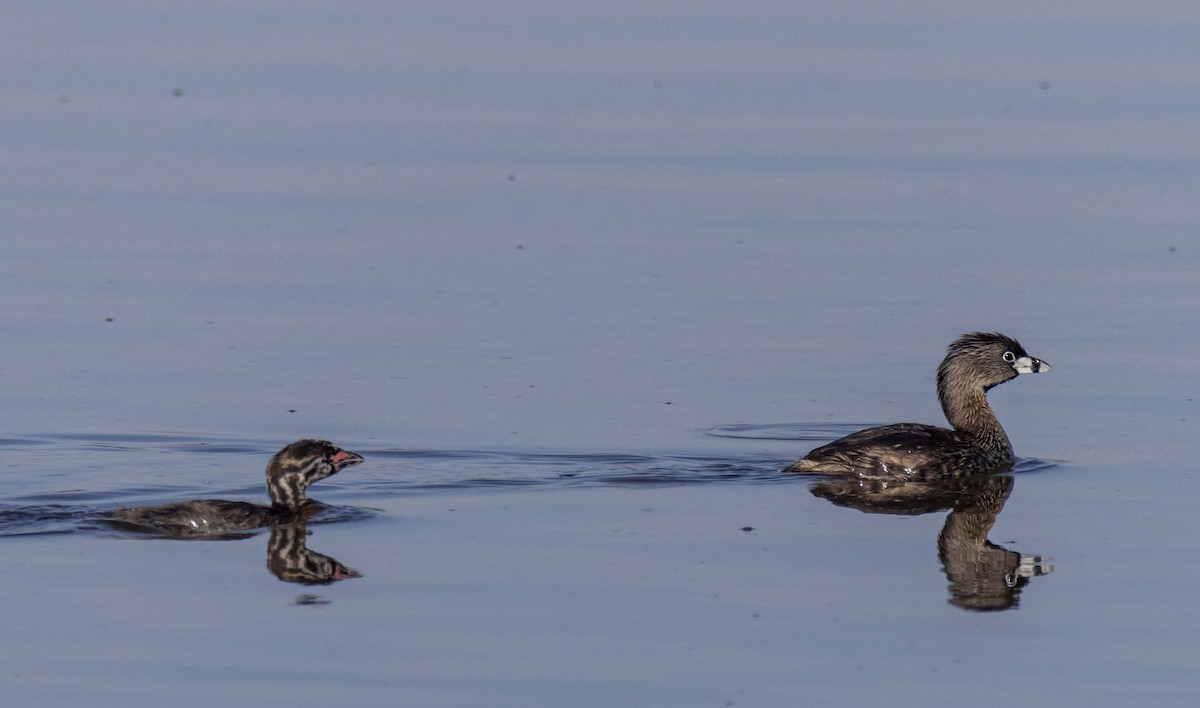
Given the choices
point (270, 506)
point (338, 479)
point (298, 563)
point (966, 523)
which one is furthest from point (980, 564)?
point (338, 479)

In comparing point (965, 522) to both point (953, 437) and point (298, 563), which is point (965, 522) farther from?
point (298, 563)

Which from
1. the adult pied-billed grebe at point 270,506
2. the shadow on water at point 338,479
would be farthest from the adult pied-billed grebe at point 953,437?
the adult pied-billed grebe at point 270,506

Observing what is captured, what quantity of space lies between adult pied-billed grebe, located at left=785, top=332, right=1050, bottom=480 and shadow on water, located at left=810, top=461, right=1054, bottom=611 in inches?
4.5

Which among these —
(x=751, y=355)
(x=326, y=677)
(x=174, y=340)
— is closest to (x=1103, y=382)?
(x=751, y=355)

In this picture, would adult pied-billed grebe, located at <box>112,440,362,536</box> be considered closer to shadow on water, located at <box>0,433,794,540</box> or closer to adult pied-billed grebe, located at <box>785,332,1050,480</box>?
shadow on water, located at <box>0,433,794,540</box>

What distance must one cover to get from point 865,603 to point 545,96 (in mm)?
18063

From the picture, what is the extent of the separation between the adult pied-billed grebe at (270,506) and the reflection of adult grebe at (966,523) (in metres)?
2.99

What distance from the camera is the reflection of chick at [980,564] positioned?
10812 mm

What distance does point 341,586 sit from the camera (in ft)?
35.2

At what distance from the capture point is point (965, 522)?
12.9 meters

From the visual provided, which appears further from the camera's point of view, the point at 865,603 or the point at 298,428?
the point at 298,428

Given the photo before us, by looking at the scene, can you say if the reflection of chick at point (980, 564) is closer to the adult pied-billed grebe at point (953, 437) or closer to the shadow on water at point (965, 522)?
the shadow on water at point (965, 522)

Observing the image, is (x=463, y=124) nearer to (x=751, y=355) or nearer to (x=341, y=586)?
(x=751, y=355)

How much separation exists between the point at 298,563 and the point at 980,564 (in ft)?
11.5
